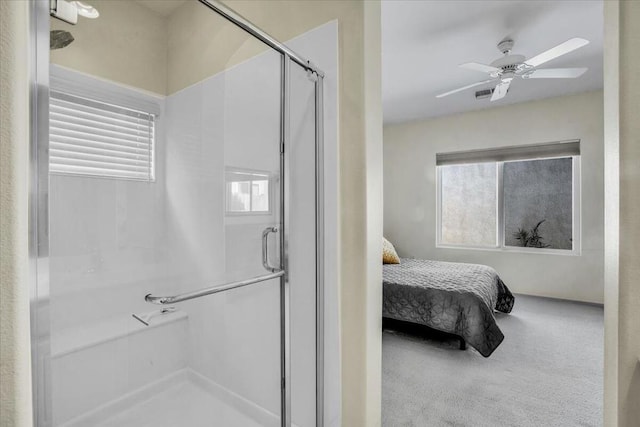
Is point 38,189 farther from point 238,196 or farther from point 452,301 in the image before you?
point 452,301

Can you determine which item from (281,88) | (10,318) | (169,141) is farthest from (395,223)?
(10,318)

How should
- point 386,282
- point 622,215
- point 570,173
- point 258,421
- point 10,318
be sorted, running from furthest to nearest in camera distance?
point 570,173, point 386,282, point 258,421, point 622,215, point 10,318

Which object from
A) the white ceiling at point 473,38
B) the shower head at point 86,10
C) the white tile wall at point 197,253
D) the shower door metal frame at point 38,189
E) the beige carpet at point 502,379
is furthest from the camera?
the white ceiling at point 473,38

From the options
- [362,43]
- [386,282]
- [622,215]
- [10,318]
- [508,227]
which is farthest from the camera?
[508,227]

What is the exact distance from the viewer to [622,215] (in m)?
1.00

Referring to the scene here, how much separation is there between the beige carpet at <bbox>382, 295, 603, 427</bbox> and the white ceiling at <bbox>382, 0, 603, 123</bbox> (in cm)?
260

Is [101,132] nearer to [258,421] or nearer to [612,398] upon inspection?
[258,421]

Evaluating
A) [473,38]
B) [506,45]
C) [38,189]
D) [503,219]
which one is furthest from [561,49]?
[38,189]

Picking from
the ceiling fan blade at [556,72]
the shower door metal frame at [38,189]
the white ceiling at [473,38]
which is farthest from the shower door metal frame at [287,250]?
the ceiling fan blade at [556,72]

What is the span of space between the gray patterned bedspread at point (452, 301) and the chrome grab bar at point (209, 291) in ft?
5.73

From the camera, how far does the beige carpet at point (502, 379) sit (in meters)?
1.85

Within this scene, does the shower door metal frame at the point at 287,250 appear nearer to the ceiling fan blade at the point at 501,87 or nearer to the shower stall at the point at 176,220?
the shower stall at the point at 176,220

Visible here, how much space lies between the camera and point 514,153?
4.36 m

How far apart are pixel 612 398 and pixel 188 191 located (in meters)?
1.73
